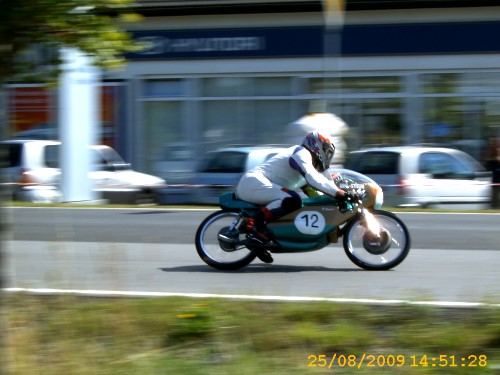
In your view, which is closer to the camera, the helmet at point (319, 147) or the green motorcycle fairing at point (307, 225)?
the helmet at point (319, 147)

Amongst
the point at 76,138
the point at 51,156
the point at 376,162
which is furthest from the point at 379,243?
the point at 51,156

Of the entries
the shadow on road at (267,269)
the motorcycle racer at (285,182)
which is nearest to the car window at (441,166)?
the shadow on road at (267,269)

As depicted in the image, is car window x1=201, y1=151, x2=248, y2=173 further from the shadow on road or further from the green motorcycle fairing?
the green motorcycle fairing

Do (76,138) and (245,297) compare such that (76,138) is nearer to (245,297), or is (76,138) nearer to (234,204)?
(234,204)

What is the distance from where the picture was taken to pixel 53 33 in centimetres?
558

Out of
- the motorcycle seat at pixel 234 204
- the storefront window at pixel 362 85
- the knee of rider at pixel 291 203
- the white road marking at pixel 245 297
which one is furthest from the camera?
the storefront window at pixel 362 85

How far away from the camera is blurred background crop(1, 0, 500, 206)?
1004 inches

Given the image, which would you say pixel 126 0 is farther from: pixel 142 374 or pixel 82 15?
pixel 142 374

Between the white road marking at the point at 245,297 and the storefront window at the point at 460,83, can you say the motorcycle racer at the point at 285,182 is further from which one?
the storefront window at the point at 460,83

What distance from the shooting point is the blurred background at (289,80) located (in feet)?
83.7

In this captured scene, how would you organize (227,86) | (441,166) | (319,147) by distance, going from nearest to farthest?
(319,147), (441,166), (227,86)

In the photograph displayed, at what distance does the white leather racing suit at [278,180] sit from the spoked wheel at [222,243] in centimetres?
33

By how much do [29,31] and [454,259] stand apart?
6756mm

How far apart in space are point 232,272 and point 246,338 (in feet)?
11.4
